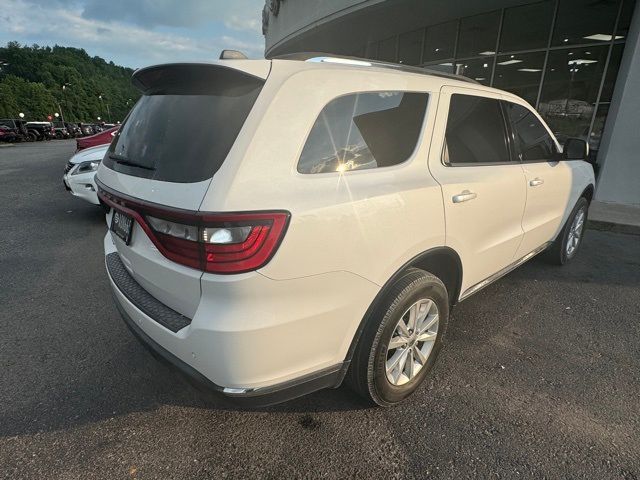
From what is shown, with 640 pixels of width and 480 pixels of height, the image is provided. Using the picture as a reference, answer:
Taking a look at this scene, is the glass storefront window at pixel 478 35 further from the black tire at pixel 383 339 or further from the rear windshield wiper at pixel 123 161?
the rear windshield wiper at pixel 123 161

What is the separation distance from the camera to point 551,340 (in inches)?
119

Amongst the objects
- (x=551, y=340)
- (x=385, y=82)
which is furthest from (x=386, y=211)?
(x=551, y=340)

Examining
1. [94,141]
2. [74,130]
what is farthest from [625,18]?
[74,130]

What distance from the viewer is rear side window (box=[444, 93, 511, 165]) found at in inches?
97.6

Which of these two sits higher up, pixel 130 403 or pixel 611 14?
pixel 611 14

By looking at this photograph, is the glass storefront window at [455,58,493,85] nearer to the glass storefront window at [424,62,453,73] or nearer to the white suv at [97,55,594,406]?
the glass storefront window at [424,62,453,73]

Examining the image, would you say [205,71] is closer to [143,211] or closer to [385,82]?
[143,211]

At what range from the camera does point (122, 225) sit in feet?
6.87

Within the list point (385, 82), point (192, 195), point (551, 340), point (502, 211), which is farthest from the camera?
point (551, 340)

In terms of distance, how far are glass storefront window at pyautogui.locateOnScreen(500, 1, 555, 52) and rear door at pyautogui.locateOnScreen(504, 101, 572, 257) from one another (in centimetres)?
725

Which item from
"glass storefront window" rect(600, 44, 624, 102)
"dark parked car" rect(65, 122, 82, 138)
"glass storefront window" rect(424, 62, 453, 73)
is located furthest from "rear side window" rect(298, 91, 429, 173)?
"dark parked car" rect(65, 122, 82, 138)

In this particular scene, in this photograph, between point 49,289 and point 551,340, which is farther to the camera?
point 49,289

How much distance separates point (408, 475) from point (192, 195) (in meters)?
1.65

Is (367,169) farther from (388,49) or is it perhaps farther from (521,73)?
(388,49)
